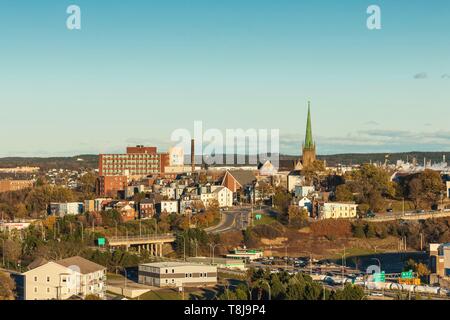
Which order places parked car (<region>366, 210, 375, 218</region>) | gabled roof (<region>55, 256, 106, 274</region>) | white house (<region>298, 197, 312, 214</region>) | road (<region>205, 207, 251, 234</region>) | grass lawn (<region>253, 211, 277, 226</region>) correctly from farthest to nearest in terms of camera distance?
white house (<region>298, 197, 312, 214</region>), parked car (<region>366, 210, 375, 218</region>), grass lawn (<region>253, 211, 277, 226</region>), road (<region>205, 207, 251, 234</region>), gabled roof (<region>55, 256, 106, 274</region>)

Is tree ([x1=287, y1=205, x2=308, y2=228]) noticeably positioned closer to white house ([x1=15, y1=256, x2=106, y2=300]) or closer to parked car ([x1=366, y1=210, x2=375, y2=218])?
parked car ([x1=366, y1=210, x2=375, y2=218])

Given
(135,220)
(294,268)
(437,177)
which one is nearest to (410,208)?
(437,177)

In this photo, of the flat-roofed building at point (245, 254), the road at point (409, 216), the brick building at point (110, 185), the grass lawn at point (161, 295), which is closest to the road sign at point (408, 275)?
the grass lawn at point (161, 295)

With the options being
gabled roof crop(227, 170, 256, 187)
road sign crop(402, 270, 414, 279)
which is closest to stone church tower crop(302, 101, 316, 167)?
gabled roof crop(227, 170, 256, 187)

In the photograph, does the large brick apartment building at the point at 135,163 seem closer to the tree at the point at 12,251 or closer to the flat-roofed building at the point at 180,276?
the tree at the point at 12,251
